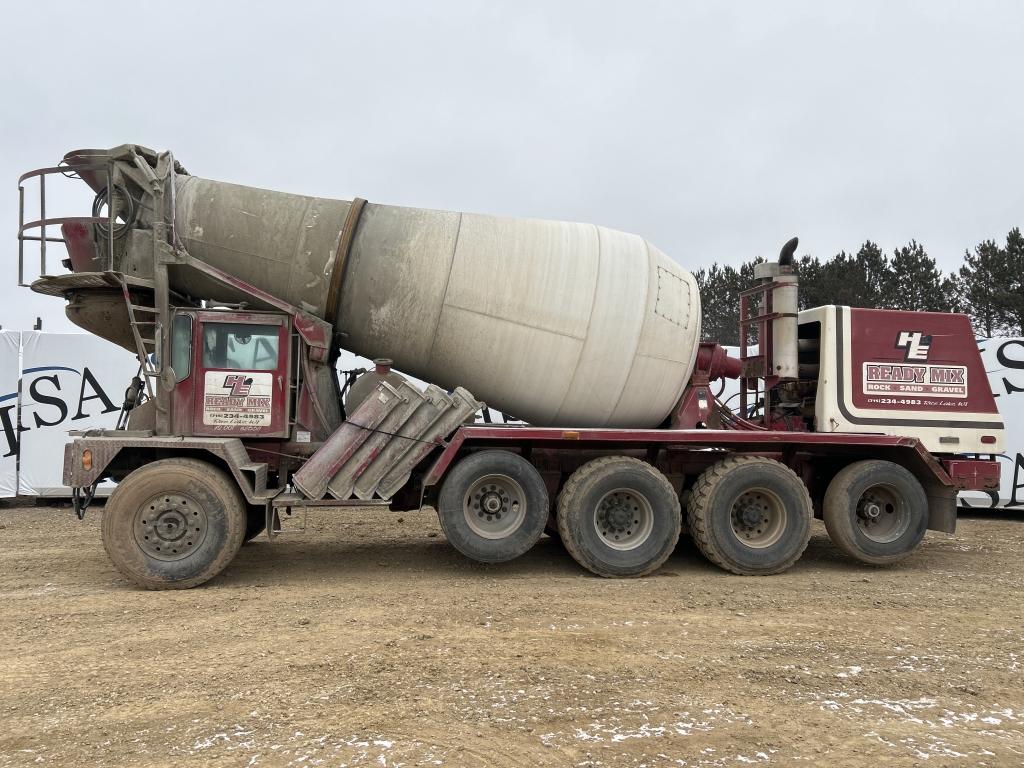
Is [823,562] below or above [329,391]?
below

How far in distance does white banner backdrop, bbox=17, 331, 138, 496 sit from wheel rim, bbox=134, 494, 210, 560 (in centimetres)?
A: 780

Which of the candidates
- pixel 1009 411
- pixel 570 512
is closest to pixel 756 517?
pixel 570 512

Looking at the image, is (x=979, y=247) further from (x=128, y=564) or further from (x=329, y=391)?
(x=128, y=564)

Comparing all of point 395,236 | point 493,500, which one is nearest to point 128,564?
point 493,500

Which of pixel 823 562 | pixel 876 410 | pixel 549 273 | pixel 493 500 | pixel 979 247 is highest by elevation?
pixel 979 247

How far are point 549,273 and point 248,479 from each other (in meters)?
3.73

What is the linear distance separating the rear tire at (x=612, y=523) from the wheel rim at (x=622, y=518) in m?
0.01

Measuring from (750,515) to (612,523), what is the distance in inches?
61.5

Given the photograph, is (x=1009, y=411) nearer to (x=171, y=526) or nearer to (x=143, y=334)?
(x=171, y=526)

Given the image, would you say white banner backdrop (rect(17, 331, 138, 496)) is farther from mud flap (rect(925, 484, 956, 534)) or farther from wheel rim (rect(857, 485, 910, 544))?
mud flap (rect(925, 484, 956, 534))

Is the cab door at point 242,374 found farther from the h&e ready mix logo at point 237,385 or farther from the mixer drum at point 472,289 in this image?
the mixer drum at point 472,289

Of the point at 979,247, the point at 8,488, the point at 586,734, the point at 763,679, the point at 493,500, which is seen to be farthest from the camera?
the point at 979,247

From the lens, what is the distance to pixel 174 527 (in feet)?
21.7

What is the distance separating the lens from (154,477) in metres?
6.61
